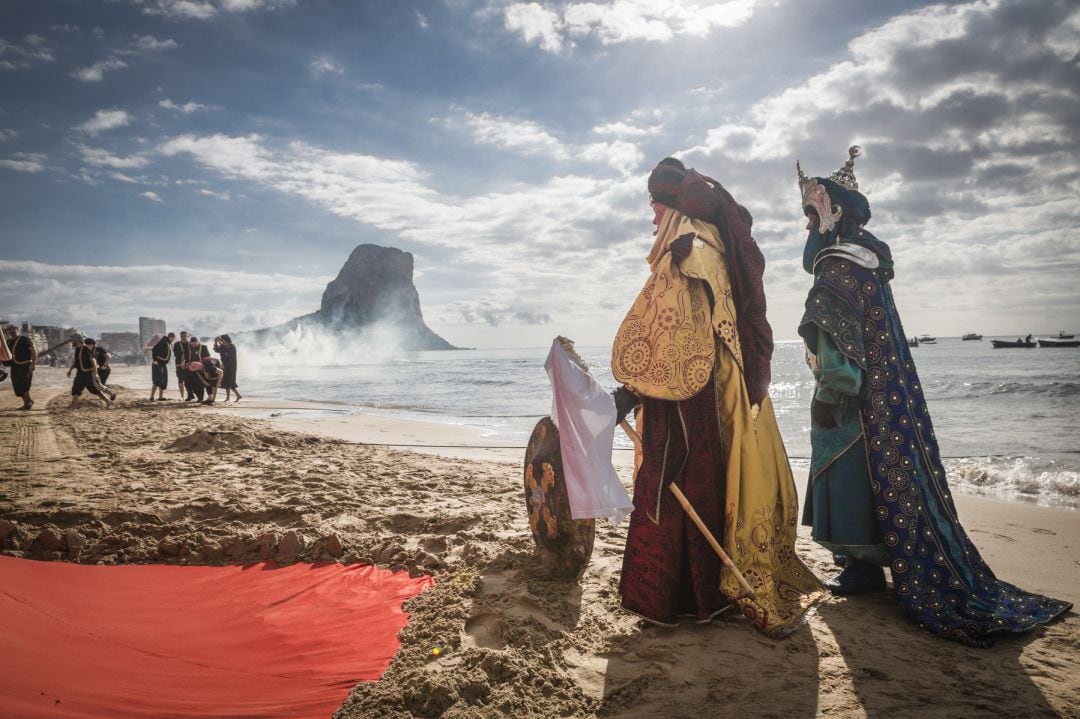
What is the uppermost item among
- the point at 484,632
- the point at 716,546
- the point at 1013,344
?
the point at 1013,344

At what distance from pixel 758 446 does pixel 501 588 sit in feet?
5.77

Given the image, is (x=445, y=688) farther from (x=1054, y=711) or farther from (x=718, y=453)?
(x=1054, y=711)

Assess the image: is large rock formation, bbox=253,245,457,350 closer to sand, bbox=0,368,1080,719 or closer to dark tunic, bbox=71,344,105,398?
dark tunic, bbox=71,344,105,398

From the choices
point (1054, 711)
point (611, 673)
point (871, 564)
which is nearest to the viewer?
point (1054, 711)

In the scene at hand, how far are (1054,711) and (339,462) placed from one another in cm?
683

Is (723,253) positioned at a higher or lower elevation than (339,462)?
higher

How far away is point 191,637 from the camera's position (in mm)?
2711

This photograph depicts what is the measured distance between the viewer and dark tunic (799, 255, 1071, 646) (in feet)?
9.19

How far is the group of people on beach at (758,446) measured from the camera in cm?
284

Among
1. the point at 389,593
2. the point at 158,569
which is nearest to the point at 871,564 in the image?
the point at 389,593

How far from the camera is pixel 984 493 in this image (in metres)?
6.58

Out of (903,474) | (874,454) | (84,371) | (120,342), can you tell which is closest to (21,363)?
(84,371)

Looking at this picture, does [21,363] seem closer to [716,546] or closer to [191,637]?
[191,637]

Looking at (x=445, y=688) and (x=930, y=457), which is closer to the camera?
(x=445, y=688)
